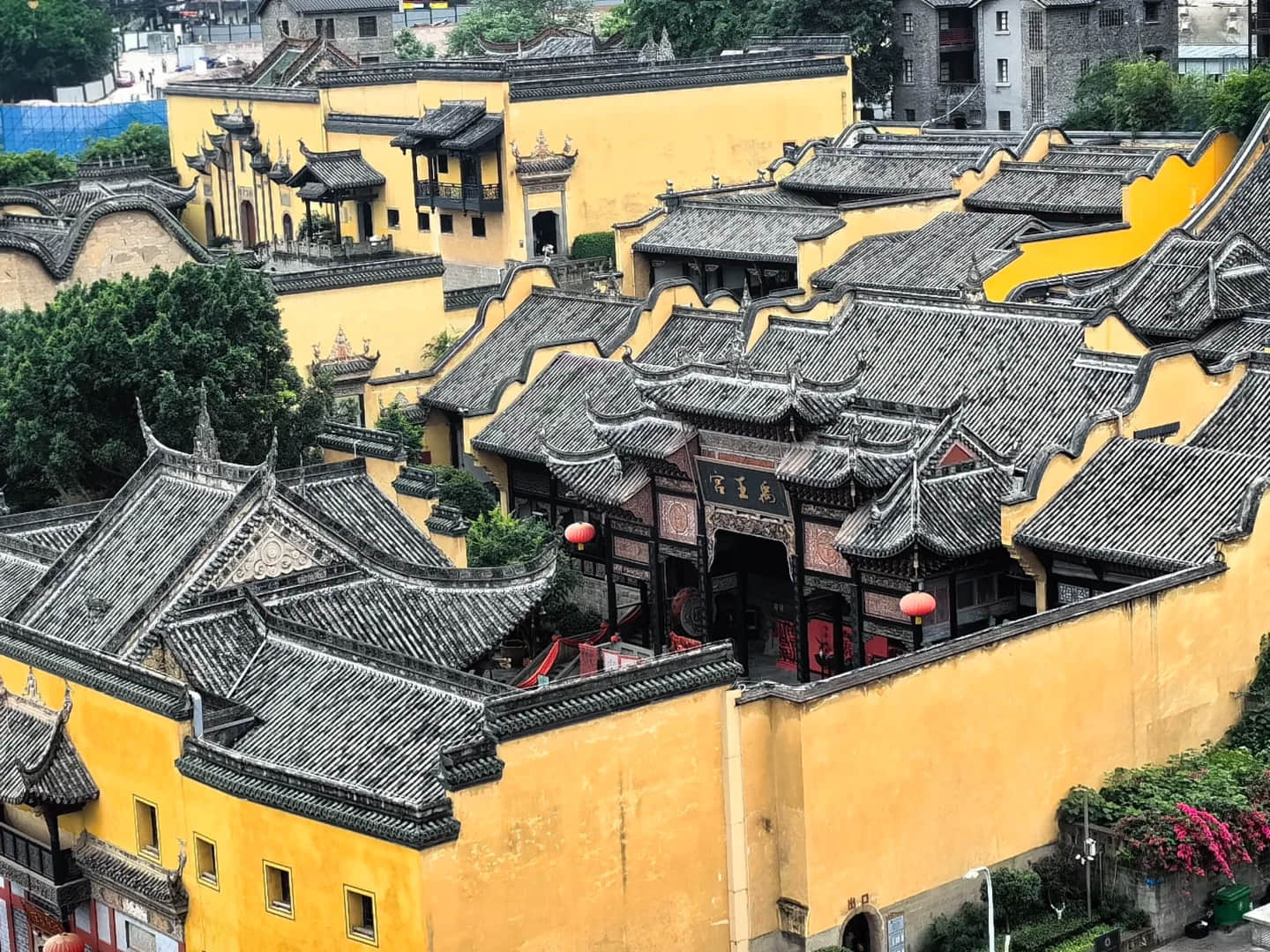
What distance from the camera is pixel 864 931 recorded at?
2964 cm

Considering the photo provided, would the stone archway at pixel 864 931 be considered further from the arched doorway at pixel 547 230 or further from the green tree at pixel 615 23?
the green tree at pixel 615 23

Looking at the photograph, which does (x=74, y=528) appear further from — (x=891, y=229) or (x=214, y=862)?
(x=891, y=229)

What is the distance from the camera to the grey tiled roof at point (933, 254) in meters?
51.7

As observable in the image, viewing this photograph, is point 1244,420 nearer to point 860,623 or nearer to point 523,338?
point 860,623

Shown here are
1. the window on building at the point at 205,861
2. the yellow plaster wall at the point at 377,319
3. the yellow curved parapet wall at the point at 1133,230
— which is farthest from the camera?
the yellow plaster wall at the point at 377,319

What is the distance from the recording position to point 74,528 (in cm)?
3772

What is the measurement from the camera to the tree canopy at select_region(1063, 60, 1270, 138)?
57906 millimetres

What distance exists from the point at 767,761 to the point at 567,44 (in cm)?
5987

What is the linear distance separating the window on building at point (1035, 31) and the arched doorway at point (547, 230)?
2377 centimetres

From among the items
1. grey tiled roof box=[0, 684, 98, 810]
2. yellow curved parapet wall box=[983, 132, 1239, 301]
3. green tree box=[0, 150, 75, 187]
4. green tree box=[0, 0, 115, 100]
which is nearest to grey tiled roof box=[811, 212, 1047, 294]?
yellow curved parapet wall box=[983, 132, 1239, 301]

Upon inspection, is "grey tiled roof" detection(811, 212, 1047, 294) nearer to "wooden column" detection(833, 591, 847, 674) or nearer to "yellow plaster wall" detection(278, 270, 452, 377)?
"yellow plaster wall" detection(278, 270, 452, 377)

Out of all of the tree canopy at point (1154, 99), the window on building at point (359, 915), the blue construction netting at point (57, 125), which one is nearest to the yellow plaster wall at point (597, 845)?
the window on building at point (359, 915)

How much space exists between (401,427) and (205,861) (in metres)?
21.7

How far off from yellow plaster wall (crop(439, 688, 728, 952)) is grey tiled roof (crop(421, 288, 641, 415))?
20304 mm
